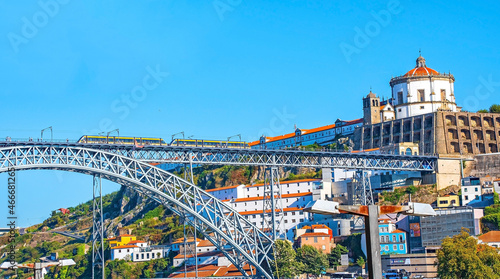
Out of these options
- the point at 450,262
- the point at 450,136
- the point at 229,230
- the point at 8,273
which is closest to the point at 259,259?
the point at 229,230

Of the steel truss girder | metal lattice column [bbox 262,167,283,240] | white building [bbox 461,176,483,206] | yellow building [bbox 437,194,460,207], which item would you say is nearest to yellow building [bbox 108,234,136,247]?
metal lattice column [bbox 262,167,283,240]

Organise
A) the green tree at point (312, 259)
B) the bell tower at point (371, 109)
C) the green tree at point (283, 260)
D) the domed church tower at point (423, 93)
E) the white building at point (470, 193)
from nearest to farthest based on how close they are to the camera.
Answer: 1. the green tree at point (283, 260)
2. the green tree at point (312, 259)
3. the white building at point (470, 193)
4. the domed church tower at point (423, 93)
5. the bell tower at point (371, 109)

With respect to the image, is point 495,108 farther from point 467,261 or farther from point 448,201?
point 467,261

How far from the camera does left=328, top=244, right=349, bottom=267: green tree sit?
7162 centimetres

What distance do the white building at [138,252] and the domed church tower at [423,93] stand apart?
36157mm

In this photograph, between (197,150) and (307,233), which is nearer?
(197,150)

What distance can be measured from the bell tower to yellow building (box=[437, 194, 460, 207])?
2637 cm

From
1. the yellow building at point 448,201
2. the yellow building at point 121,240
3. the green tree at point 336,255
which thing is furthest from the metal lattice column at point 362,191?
the yellow building at point 121,240

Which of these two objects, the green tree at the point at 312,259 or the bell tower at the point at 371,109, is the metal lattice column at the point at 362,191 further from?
the bell tower at the point at 371,109

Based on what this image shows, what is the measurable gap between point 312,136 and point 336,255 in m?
48.2

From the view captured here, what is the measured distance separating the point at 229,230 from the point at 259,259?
427 cm

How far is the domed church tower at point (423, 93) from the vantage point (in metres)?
99.5

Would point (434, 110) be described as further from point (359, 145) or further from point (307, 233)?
point (307, 233)

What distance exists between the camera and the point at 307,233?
75.0 metres
